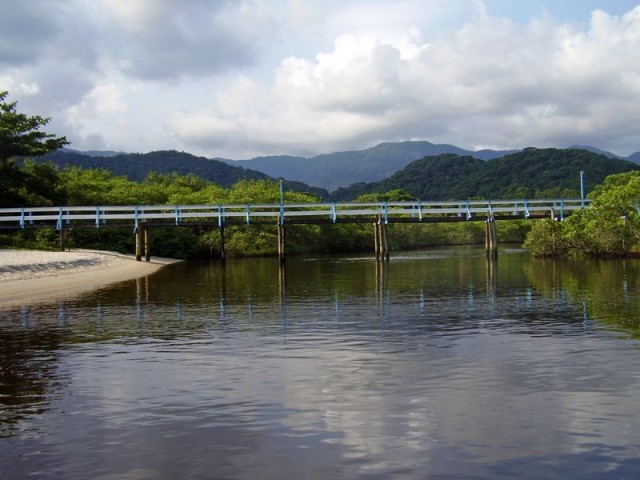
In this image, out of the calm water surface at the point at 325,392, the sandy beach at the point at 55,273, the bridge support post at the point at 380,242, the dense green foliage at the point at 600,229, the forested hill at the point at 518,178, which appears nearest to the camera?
the calm water surface at the point at 325,392

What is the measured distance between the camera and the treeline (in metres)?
58.1

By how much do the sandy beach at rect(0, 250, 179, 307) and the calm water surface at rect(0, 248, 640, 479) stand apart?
23.2ft

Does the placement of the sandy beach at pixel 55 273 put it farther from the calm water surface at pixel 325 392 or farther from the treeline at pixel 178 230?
the treeline at pixel 178 230

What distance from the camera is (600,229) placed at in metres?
50.7

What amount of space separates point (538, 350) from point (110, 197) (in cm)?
6087

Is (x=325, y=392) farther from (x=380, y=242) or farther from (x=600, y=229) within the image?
(x=380, y=242)

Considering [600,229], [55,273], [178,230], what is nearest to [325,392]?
[55,273]

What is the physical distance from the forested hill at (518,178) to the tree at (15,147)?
107123 mm

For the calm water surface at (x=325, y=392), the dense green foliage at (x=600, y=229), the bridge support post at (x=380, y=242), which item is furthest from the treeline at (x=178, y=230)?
the calm water surface at (x=325, y=392)

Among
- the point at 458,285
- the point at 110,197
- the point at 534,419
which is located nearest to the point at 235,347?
the point at 534,419

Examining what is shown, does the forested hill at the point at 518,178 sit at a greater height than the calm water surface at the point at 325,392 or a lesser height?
greater

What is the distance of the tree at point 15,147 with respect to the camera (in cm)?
5581

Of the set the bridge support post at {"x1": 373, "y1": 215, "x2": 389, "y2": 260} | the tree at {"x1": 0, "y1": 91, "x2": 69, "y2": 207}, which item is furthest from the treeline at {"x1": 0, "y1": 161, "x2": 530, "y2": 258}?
the bridge support post at {"x1": 373, "y1": 215, "x2": 389, "y2": 260}

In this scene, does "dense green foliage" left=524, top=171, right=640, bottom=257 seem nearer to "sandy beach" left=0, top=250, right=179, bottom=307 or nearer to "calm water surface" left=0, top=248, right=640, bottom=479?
"calm water surface" left=0, top=248, right=640, bottom=479
